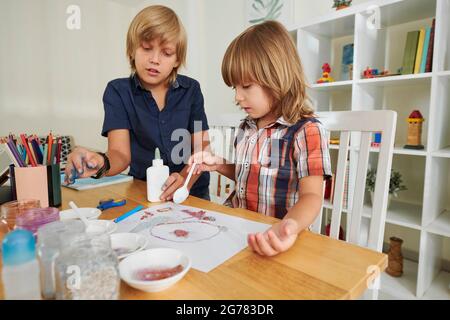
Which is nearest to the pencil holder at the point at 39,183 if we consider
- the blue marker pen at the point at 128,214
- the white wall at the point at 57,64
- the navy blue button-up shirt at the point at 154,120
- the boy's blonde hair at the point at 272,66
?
the blue marker pen at the point at 128,214

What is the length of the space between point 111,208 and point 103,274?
0.42 meters

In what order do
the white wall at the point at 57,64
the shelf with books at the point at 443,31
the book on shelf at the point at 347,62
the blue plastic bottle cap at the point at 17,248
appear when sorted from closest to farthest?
the blue plastic bottle cap at the point at 17,248 < the shelf with books at the point at 443,31 < the book on shelf at the point at 347,62 < the white wall at the point at 57,64

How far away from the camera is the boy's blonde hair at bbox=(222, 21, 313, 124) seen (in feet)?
2.67

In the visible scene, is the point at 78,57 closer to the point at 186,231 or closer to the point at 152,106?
the point at 152,106

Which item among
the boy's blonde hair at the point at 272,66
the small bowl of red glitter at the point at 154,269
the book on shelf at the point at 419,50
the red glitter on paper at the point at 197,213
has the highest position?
the book on shelf at the point at 419,50

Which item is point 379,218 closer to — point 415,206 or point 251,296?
point 251,296

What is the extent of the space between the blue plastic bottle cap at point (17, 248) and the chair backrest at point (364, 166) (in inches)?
25.9

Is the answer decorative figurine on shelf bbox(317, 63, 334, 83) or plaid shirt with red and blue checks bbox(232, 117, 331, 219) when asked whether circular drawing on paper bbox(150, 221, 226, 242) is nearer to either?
plaid shirt with red and blue checks bbox(232, 117, 331, 219)

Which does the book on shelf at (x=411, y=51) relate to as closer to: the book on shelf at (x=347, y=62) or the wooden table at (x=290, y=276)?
the book on shelf at (x=347, y=62)

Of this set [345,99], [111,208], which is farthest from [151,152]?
[345,99]

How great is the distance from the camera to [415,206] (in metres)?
1.71

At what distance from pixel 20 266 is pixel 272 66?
2.34 feet

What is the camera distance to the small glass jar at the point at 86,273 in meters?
0.35

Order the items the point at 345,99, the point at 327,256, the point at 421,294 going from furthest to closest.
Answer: the point at 345,99
the point at 421,294
the point at 327,256
